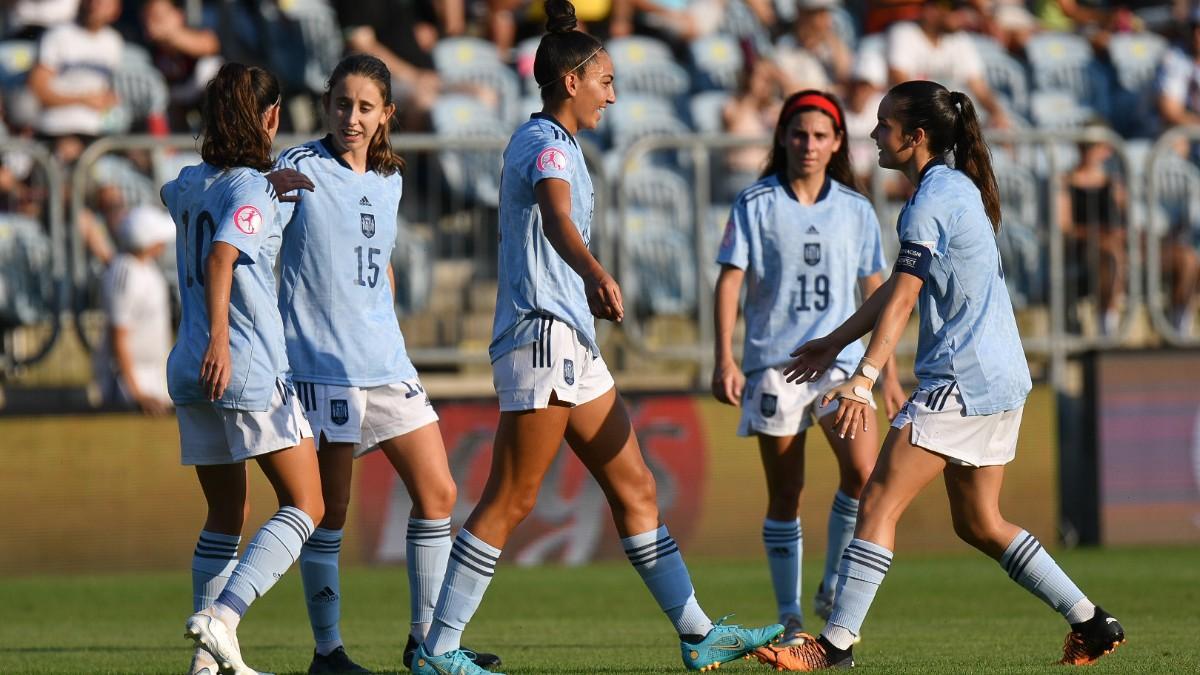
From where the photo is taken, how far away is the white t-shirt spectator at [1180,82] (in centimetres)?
1576

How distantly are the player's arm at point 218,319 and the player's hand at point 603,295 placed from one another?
4.22 feet

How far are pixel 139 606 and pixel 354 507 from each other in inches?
80.8

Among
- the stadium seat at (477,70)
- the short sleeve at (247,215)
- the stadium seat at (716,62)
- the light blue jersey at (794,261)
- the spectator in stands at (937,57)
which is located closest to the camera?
the short sleeve at (247,215)

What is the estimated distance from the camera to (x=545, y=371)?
6105 mm

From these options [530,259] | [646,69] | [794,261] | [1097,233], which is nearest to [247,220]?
[530,259]

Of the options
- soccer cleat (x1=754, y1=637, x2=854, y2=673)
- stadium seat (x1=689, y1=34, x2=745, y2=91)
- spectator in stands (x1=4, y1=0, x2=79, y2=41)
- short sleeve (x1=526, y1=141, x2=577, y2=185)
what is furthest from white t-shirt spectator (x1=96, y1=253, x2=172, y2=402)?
soccer cleat (x1=754, y1=637, x2=854, y2=673)

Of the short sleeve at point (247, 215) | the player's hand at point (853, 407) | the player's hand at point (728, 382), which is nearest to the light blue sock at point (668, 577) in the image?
the player's hand at point (853, 407)

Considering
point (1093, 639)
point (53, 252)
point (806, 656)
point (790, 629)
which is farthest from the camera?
point (53, 252)

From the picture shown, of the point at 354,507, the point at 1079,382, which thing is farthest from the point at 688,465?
the point at 1079,382

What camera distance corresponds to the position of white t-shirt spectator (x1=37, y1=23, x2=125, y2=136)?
1410cm

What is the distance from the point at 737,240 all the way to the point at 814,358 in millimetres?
1977

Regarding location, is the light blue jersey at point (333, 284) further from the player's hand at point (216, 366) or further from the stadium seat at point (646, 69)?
the stadium seat at point (646, 69)

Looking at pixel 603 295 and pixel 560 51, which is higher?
pixel 560 51

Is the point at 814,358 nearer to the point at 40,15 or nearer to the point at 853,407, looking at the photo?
the point at 853,407
